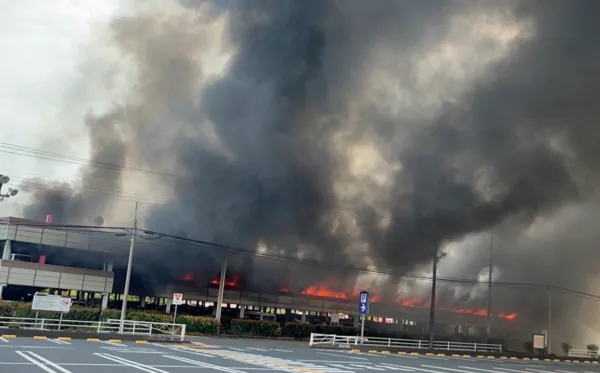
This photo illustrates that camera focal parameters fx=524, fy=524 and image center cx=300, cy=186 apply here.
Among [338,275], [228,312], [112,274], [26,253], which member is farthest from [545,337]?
[26,253]

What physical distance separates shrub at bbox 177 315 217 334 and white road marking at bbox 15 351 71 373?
19893 millimetres

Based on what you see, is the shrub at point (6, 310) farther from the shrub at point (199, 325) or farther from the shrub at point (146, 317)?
the shrub at point (199, 325)

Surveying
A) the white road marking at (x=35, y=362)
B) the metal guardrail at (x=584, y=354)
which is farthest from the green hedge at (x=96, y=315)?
the metal guardrail at (x=584, y=354)

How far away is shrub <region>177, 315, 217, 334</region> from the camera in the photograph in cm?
3569

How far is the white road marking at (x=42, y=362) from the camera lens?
40.6 ft

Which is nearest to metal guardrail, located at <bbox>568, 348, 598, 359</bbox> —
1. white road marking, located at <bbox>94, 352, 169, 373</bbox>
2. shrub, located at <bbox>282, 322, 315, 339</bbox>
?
shrub, located at <bbox>282, 322, 315, 339</bbox>

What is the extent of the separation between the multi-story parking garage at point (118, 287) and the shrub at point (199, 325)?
7868 mm

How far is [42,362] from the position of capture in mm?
13719

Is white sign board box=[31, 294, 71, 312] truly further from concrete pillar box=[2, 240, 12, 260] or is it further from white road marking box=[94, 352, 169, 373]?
concrete pillar box=[2, 240, 12, 260]

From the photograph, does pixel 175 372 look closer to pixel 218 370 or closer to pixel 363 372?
pixel 218 370

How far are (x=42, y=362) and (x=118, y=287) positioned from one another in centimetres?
3605

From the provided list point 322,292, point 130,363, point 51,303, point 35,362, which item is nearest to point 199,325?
point 51,303

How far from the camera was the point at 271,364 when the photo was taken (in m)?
17.1

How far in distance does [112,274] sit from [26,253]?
8434 millimetres
